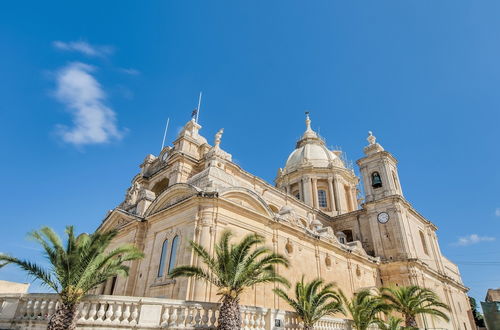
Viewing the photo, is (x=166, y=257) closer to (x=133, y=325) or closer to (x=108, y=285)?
(x=108, y=285)

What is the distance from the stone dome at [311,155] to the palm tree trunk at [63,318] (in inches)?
1290

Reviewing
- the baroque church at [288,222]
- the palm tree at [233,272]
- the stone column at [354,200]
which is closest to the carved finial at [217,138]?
the baroque church at [288,222]

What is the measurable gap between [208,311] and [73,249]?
456cm

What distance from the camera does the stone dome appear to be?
132 ft

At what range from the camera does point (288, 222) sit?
19562 millimetres

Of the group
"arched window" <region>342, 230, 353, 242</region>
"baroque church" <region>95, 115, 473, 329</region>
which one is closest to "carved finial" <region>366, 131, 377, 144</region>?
"baroque church" <region>95, 115, 473, 329</region>

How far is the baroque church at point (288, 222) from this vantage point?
52.0ft

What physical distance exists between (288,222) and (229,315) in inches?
408

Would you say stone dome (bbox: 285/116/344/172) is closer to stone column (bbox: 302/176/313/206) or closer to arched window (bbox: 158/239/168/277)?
stone column (bbox: 302/176/313/206)

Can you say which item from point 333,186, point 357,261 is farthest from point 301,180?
point 357,261

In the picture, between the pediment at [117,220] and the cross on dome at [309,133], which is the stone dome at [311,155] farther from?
the pediment at [117,220]

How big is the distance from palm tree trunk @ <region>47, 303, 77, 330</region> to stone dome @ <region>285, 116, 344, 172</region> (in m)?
32.8

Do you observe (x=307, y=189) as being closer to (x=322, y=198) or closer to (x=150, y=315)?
(x=322, y=198)

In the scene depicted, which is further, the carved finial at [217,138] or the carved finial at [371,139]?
the carved finial at [371,139]
